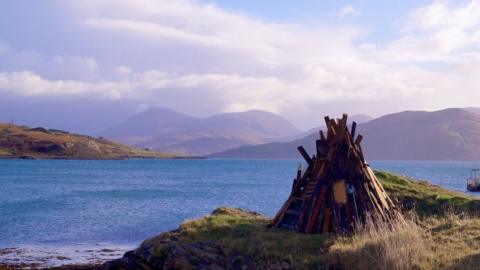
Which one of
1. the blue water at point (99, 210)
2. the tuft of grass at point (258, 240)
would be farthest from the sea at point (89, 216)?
the tuft of grass at point (258, 240)

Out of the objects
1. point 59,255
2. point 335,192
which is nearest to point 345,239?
point 335,192

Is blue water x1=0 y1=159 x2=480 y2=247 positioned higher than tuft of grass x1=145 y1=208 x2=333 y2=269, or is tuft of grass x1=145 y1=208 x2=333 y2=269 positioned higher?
tuft of grass x1=145 y1=208 x2=333 y2=269

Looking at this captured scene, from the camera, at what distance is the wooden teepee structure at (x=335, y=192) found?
885 inches

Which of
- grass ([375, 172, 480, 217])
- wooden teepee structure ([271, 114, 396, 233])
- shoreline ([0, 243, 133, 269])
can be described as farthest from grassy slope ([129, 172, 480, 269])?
shoreline ([0, 243, 133, 269])

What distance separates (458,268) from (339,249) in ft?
11.3

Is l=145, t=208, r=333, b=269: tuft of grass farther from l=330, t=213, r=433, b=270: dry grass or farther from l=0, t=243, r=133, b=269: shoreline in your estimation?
l=0, t=243, r=133, b=269: shoreline

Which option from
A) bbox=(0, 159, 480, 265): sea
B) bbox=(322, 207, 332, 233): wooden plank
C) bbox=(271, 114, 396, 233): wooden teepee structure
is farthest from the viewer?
bbox=(0, 159, 480, 265): sea

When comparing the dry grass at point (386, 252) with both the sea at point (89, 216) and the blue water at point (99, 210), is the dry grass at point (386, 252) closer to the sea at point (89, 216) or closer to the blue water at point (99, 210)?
the sea at point (89, 216)

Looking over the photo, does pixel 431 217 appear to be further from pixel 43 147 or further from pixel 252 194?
pixel 43 147

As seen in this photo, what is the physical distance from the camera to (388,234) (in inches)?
715

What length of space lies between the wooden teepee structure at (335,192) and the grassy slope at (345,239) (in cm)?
99

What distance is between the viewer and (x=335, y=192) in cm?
2283

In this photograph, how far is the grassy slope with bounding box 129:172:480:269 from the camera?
17.0 metres

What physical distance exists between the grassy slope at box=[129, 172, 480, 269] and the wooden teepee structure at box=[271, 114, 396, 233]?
39.1 inches
